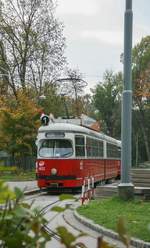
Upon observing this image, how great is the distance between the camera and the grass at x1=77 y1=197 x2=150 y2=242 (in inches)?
484

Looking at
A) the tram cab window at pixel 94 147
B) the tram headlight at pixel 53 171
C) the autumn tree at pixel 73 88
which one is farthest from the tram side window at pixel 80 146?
the autumn tree at pixel 73 88

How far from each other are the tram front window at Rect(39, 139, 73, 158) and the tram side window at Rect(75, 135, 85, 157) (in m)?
0.37

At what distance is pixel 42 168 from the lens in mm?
28062

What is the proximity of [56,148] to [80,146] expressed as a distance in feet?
4.27

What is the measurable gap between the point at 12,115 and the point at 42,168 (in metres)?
19.1

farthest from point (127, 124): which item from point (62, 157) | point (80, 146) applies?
point (80, 146)

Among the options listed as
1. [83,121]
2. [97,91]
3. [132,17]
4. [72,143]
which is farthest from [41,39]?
[97,91]

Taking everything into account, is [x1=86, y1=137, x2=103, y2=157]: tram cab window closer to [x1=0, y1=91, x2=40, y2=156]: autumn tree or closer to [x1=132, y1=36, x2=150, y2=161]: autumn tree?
[x1=0, y1=91, x2=40, y2=156]: autumn tree

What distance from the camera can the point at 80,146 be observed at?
28953 mm

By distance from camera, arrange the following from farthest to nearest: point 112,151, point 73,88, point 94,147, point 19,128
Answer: point 73,88 < point 19,128 < point 112,151 < point 94,147

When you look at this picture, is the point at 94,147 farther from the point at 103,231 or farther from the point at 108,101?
the point at 108,101

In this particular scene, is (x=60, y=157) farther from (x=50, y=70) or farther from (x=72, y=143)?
(x=50, y=70)

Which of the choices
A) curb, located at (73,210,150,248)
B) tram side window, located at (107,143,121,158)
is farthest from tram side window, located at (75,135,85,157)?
curb, located at (73,210,150,248)

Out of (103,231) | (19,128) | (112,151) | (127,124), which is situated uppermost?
(19,128)
